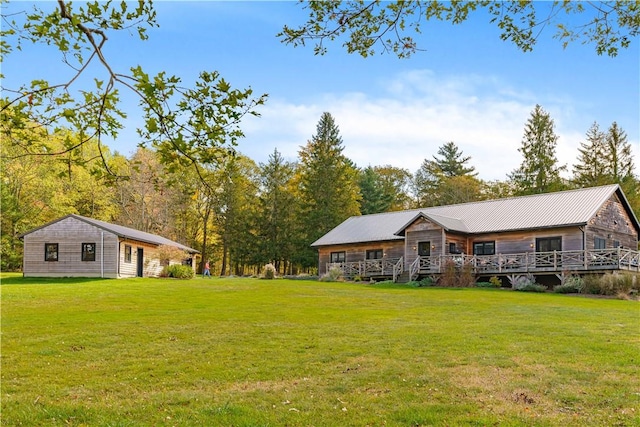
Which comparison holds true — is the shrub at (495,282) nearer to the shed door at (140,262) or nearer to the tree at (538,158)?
the shed door at (140,262)

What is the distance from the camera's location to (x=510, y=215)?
116 ft

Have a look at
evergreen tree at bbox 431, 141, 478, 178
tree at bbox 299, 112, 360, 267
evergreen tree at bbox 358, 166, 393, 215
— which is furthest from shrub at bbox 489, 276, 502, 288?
evergreen tree at bbox 431, 141, 478, 178

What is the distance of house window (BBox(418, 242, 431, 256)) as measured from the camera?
3512cm

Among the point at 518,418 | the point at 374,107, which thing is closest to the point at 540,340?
the point at 518,418

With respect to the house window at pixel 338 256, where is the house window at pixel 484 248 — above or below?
above

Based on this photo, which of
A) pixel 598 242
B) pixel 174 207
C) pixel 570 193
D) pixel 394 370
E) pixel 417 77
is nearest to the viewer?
pixel 394 370

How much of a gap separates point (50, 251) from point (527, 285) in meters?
27.0

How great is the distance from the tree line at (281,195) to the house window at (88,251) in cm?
1435

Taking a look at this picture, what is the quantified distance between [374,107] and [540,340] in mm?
6918

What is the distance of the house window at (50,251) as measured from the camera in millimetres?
34594

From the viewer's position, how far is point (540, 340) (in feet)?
37.2

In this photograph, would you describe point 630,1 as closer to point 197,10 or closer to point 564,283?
point 197,10

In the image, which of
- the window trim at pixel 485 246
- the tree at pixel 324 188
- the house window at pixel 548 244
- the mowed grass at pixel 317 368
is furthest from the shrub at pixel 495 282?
the tree at pixel 324 188

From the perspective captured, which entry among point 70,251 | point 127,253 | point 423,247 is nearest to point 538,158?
point 423,247
